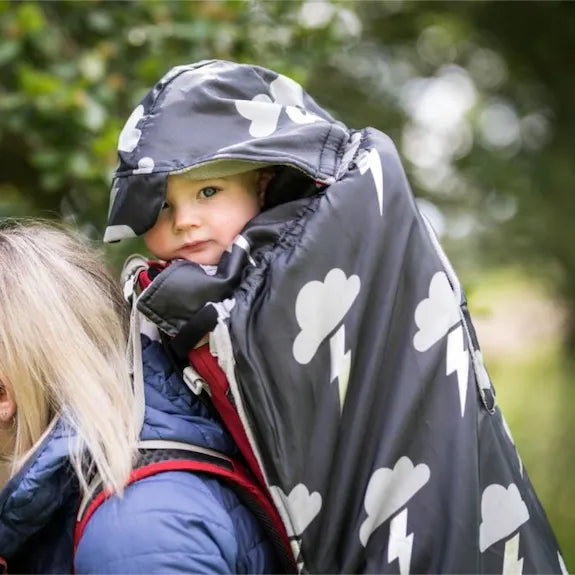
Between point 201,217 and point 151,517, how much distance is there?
573mm

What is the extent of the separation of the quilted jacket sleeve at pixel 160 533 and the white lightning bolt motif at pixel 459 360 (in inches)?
18.9

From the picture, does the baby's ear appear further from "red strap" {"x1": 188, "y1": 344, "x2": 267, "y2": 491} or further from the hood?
"red strap" {"x1": 188, "y1": 344, "x2": 267, "y2": 491}

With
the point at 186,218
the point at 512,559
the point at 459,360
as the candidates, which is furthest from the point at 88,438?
the point at 512,559

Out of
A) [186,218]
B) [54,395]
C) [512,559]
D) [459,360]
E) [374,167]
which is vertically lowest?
[512,559]

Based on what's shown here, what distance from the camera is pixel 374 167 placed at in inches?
62.3

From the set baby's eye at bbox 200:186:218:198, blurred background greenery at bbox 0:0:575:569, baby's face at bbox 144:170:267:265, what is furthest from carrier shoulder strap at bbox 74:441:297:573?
blurred background greenery at bbox 0:0:575:569

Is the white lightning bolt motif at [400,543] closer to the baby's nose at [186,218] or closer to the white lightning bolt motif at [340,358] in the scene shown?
the white lightning bolt motif at [340,358]

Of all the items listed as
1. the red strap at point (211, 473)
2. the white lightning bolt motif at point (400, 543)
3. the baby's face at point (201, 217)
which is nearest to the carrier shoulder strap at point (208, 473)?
the red strap at point (211, 473)

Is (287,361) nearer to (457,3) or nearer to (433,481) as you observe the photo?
(433,481)

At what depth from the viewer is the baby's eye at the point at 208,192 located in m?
1.68

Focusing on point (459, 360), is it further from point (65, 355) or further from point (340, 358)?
point (65, 355)

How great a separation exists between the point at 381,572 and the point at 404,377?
342 mm

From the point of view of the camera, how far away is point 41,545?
1643 mm

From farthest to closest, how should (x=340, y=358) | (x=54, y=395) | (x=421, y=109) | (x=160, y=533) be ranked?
(x=421, y=109), (x=54, y=395), (x=340, y=358), (x=160, y=533)
